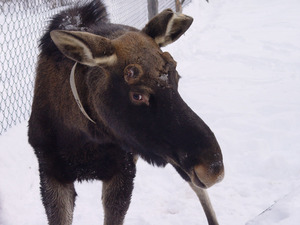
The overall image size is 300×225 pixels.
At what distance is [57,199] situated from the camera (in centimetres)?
312

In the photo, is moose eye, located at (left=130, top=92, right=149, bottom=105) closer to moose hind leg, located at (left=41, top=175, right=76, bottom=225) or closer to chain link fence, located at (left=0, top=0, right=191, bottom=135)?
moose hind leg, located at (left=41, top=175, right=76, bottom=225)

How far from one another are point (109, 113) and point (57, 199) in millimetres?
942

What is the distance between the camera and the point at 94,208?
412 centimetres

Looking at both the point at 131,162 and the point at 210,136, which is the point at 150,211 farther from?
the point at 210,136

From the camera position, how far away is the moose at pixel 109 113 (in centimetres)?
225

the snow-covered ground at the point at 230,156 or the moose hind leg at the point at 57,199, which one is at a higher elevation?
the moose hind leg at the point at 57,199

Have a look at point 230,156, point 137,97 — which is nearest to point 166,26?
point 137,97

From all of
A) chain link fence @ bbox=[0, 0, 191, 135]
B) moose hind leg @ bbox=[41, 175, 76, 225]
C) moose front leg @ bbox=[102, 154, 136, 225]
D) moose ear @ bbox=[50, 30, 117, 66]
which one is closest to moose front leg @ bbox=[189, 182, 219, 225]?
moose front leg @ bbox=[102, 154, 136, 225]

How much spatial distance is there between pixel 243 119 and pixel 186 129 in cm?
369

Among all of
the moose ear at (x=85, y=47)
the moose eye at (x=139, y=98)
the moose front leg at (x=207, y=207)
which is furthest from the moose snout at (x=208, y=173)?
the moose front leg at (x=207, y=207)

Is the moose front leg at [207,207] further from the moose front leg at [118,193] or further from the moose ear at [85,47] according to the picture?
the moose ear at [85,47]

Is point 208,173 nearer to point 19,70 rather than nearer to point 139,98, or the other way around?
point 139,98

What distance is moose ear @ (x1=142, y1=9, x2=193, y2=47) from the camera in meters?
2.66

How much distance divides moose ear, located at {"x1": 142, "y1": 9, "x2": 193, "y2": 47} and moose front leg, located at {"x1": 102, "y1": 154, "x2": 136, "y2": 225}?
37.8 inches
